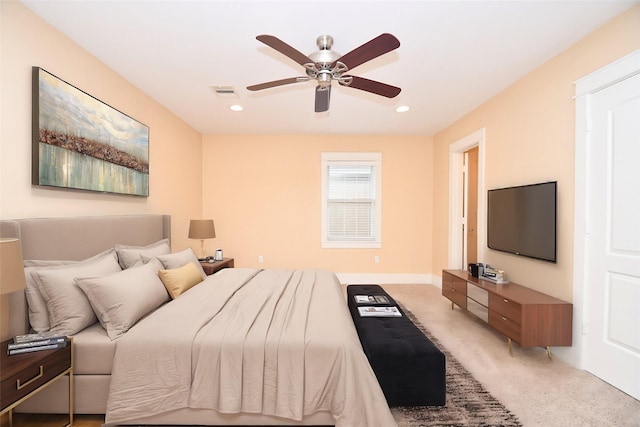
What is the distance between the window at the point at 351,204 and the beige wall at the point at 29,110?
274cm

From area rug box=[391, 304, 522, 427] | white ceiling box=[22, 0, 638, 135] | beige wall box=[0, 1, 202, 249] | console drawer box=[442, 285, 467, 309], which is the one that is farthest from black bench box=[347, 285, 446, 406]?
beige wall box=[0, 1, 202, 249]

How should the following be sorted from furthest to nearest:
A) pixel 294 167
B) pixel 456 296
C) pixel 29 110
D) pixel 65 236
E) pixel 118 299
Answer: pixel 294 167, pixel 456 296, pixel 65 236, pixel 29 110, pixel 118 299

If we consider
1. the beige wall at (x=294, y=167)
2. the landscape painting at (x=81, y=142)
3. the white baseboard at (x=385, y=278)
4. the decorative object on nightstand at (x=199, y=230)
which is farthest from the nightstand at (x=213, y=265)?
the white baseboard at (x=385, y=278)

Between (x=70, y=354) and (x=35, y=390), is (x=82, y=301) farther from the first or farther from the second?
(x=35, y=390)

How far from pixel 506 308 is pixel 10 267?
3.56m

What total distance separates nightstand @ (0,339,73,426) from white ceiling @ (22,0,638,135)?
2071 mm

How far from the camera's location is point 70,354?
170cm

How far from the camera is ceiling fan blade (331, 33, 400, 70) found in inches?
67.7

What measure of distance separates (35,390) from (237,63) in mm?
2785

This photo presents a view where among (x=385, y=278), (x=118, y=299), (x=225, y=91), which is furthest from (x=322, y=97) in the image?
(x=385, y=278)

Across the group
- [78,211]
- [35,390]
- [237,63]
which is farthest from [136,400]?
[237,63]

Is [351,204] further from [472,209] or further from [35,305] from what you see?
Answer: [35,305]

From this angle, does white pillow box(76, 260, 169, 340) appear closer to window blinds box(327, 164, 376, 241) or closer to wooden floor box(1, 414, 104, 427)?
wooden floor box(1, 414, 104, 427)

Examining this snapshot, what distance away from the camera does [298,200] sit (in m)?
5.40
